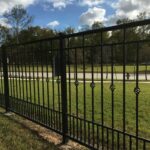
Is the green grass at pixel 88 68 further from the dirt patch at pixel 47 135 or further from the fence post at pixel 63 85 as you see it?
the dirt patch at pixel 47 135

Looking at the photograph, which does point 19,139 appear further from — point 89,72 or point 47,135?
point 89,72

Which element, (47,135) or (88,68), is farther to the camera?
(47,135)

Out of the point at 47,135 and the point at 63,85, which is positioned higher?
the point at 63,85

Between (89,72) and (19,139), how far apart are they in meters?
1.68

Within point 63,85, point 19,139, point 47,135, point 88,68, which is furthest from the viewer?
point 47,135

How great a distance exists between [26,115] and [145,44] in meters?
3.92

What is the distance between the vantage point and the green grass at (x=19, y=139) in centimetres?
533

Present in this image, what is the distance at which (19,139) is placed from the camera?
5.77m

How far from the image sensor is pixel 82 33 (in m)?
4.90

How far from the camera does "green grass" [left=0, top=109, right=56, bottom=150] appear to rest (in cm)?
533

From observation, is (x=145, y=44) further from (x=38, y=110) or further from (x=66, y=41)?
(x=38, y=110)

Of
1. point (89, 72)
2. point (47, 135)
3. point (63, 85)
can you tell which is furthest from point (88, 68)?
point (47, 135)

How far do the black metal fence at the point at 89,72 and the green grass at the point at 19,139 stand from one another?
1.10 ft

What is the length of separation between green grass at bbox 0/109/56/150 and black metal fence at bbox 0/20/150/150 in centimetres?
34
